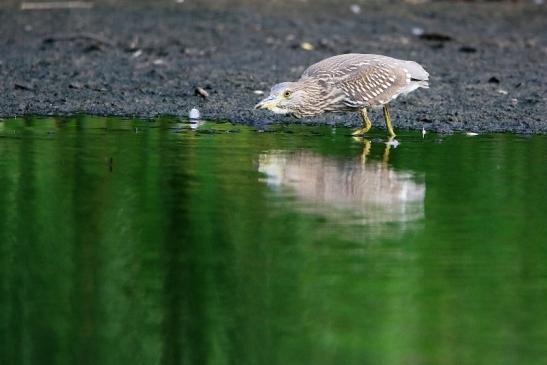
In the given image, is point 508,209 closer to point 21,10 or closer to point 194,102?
point 194,102

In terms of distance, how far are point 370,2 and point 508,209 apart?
13042 mm

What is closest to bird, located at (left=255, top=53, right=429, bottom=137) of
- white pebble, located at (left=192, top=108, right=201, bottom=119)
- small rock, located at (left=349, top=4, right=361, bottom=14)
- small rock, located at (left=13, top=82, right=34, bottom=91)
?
white pebble, located at (left=192, top=108, right=201, bottom=119)

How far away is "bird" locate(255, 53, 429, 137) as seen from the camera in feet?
40.3

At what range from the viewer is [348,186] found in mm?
9969

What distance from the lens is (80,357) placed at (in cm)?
618

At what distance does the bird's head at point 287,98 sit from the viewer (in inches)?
477

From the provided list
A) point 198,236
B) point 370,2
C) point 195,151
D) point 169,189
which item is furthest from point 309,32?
point 198,236

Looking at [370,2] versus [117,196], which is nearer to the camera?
[117,196]

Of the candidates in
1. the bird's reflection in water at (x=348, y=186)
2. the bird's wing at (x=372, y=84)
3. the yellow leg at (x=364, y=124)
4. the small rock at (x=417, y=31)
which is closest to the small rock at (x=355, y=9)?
the small rock at (x=417, y=31)

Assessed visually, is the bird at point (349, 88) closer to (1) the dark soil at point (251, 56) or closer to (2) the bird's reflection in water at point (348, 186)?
(1) the dark soil at point (251, 56)

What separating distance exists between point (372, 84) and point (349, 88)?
0.70 ft

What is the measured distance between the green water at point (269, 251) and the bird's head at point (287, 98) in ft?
0.97

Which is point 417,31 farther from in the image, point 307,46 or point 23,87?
point 23,87

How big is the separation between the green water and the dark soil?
1.85 meters
